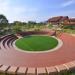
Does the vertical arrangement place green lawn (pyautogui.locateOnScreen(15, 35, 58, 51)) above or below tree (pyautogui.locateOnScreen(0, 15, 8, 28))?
below

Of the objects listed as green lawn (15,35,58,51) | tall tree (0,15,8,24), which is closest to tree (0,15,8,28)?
tall tree (0,15,8,24)

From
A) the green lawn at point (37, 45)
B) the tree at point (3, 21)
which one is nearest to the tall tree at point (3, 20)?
the tree at point (3, 21)

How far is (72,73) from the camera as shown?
541 cm

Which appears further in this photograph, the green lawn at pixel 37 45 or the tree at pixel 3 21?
the tree at pixel 3 21

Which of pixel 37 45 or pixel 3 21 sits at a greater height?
pixel 3 21

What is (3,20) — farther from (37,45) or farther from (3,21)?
(37,45)

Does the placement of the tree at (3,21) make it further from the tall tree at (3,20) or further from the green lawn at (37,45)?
the green lawn at (37,45)

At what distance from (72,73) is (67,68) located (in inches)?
10.5

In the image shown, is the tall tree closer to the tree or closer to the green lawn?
the tree

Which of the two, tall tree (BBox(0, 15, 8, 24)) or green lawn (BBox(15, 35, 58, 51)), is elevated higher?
tall tree (BBox(0, 15, 8, 24))

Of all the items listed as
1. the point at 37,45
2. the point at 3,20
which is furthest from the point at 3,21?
the point at 37,45

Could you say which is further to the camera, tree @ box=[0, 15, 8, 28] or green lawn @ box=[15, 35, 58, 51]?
tree @ box=[0, 15, 8, 28]

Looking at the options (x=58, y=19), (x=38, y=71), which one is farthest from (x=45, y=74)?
(x=58, y=19)

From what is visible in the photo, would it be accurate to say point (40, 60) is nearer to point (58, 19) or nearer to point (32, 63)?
point (32, 63)
